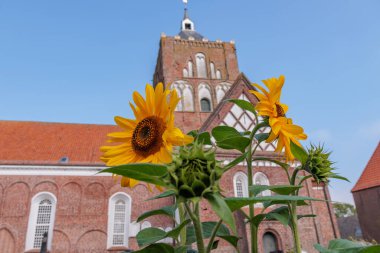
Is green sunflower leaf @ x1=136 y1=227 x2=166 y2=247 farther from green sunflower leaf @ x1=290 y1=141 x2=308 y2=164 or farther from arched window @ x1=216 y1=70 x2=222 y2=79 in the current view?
arched window @ x1=216 y1=70 x2=222 y2=79

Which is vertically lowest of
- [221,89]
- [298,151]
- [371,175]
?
[298,151]

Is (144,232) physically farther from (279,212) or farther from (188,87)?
(188,87)

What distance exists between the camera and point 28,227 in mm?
13719

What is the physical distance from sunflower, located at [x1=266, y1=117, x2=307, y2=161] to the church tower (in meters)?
16.0

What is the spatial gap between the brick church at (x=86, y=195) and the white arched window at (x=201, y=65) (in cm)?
332

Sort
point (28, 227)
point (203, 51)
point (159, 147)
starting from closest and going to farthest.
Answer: point (159, 147) → point (28, 227) → point (203, 51)

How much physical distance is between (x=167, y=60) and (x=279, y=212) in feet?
62.7

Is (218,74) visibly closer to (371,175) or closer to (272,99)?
(371,175)

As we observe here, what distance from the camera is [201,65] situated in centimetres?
2045

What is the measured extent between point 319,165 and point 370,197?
2171 centimetres

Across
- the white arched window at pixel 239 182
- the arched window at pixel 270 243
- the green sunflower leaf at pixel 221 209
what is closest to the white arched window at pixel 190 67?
the white arched window at pixel 239 182

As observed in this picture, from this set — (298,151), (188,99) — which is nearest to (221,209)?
(298,151)

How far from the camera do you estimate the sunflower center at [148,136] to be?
3.34 ft

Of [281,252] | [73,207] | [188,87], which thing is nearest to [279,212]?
[281,252]
